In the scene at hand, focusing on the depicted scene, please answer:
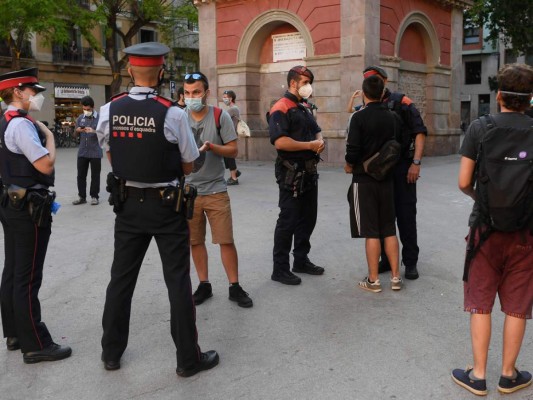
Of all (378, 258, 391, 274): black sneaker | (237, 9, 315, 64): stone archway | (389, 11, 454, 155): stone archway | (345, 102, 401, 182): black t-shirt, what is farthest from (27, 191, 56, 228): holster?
(389, 11, 454, 155): stone archway

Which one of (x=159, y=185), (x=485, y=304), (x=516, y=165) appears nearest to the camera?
(x=516, y=165)

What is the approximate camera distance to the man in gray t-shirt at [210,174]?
14.9ft

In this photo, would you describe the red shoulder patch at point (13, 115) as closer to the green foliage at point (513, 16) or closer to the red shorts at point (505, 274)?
the red shorts at point (505, 274)

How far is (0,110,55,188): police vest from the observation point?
362 cm

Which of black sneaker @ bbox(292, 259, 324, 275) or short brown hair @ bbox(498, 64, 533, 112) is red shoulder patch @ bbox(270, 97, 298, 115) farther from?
short brown hair @ bbox(498, 64, 533, 112)

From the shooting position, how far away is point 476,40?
4912 centimetres

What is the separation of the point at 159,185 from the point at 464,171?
1.80 metres

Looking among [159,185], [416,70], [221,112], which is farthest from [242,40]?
[159,185]

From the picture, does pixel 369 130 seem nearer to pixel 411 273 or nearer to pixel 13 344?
pixel 411 273

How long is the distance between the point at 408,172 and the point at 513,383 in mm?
2505

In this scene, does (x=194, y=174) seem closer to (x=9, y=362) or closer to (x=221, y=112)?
(x=221, y=112)

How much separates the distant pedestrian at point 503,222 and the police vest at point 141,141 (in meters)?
1.74

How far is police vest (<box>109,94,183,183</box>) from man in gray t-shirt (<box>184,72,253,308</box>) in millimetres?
1118

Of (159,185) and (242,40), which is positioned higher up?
(242,40)
